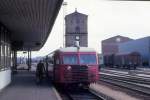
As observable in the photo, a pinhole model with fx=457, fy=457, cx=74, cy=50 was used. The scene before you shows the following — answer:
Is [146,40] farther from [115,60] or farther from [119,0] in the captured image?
[119,0]

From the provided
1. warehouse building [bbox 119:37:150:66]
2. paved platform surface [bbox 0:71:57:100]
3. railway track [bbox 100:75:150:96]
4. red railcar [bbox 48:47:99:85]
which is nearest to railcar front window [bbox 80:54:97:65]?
red railcar [bbox 48:47:99:85]

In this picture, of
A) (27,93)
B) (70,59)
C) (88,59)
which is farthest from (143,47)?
(27,93)

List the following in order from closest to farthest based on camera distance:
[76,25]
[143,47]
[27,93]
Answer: [27,93]
[143,47]
[76,25]

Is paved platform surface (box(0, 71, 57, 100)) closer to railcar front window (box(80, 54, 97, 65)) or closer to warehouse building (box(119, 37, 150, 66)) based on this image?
railcar front window (box(80, 54, 97, 65))

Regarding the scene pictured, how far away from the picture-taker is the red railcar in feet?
81.1

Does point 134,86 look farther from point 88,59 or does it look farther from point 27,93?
point 27,93

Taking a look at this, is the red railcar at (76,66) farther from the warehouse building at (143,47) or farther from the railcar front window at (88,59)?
the warehouse building at (143,47)

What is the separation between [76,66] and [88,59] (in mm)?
→ 891

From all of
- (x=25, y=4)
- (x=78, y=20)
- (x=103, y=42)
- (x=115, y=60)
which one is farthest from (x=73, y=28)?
(x=25, y=4)

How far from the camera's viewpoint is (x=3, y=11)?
67.0 ft

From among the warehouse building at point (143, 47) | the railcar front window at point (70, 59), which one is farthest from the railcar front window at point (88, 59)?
the warehouse building at point (143, 47)

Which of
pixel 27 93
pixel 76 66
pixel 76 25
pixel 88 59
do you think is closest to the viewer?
pixel 27 93

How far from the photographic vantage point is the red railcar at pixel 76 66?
24719 mm

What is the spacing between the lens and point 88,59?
83.5 feet
